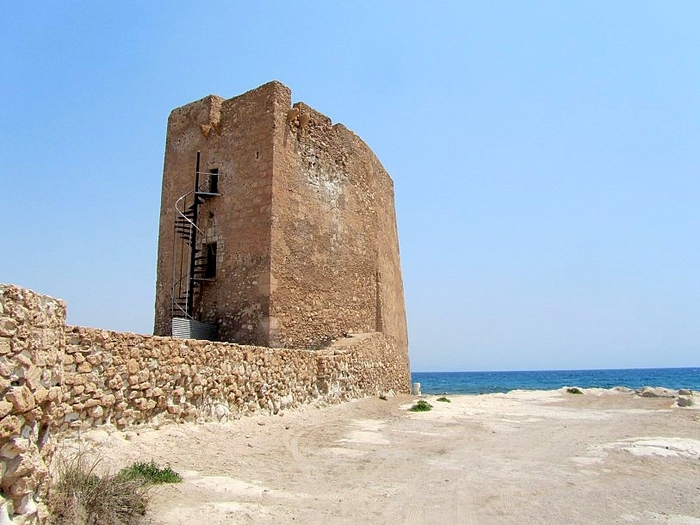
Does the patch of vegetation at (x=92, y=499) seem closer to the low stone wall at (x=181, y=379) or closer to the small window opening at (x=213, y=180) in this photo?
the low stone wall at (x=181, y=379)

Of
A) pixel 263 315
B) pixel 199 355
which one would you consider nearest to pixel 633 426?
pixel 263 315

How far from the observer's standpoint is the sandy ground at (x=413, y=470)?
5.78 meters

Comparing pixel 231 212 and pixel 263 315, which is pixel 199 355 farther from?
pixel 231 212

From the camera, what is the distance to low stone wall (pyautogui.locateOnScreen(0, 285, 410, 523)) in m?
4.08

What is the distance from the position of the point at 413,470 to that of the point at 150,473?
11.7 ft

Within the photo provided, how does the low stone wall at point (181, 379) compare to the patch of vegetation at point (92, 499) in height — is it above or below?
above

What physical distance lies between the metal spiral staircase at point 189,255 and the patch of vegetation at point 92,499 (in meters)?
9.83

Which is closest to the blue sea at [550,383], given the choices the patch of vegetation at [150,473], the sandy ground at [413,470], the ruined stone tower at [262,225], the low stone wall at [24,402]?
the ruined stone tower at [262,225]

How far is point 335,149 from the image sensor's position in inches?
682

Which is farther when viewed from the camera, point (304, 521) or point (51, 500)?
point (304, 521)

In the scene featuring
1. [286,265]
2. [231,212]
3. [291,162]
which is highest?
[291,162]

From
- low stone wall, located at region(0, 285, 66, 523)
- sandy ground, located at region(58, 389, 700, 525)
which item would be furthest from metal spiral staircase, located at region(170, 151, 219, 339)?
low stone wall, located at region(0, 285, 66, 523)

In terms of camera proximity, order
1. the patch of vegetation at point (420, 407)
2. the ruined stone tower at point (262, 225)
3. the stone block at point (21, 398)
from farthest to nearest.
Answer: the ruined stone tower at point (262, 225) → the patch of vegetation at point (420, 407) → the stone block at point (21, 398)

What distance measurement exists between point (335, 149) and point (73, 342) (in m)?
11.9
